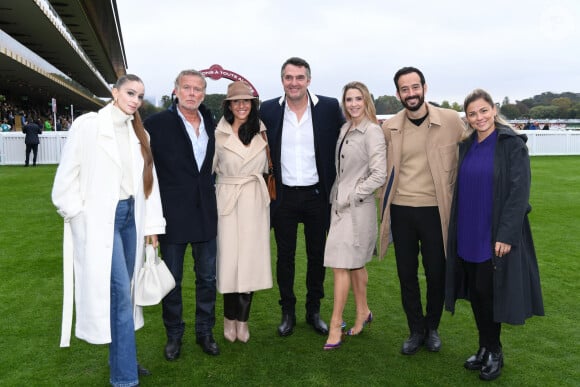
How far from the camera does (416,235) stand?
4297 mm

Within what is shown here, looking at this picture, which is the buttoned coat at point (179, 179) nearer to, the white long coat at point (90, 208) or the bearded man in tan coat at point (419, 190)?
the white long coat at point (90, 208)

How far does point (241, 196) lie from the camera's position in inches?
173

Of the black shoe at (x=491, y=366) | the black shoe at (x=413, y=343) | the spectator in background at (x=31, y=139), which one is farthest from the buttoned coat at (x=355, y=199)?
the spectator in background at (x=31, y=139)

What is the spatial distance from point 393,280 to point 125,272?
370 cm

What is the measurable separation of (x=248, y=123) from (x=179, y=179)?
2.55 ft

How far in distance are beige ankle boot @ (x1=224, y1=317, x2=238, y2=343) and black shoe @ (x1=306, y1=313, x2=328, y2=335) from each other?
72 centimetres

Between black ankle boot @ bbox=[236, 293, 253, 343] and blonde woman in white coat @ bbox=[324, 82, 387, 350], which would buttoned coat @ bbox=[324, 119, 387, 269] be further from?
black ankle boot @ bbox=[236, 293, 253, 343]

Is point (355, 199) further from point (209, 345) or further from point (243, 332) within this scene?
point (209, 345)


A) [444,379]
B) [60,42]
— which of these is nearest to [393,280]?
[444,379]

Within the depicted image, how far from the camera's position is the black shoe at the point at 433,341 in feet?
14.4

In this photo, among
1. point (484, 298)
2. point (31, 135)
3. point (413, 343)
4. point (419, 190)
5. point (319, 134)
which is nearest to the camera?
point (484, 298)

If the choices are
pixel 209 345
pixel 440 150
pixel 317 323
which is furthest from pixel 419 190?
pixel 209 345

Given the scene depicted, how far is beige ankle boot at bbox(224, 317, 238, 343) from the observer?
183 inches

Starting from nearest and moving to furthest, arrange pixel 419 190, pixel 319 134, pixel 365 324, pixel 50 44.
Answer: pixel 419 190, pixel 319 134, pixel 365 324, pixel 50 44
